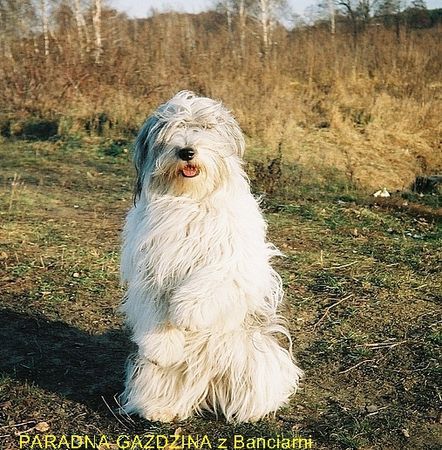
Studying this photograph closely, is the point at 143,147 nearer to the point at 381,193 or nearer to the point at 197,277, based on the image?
the point at 197,277

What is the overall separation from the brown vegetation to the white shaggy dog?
7392mm

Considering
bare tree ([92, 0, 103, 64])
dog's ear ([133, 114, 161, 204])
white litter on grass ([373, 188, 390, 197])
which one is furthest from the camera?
bare tree ([92, 0, 103, 64])

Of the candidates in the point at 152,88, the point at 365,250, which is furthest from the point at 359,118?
the point at 365,250

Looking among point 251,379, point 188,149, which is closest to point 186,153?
point 188,149

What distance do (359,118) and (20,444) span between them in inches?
451

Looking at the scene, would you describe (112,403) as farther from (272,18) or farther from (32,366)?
(272,18)

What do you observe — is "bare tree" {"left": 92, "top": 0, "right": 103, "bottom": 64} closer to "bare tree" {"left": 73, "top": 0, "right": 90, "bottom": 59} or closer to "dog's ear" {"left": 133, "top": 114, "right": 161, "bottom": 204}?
"bare tree" {"left": 73, "top": 0, "right": 90, "bottom": 59}

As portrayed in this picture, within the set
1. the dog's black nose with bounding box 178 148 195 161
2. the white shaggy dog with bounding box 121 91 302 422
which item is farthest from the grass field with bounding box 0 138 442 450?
the dog's black nose with bounding box 178 148 195 161

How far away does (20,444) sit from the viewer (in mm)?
3078

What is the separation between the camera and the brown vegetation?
12.0 m

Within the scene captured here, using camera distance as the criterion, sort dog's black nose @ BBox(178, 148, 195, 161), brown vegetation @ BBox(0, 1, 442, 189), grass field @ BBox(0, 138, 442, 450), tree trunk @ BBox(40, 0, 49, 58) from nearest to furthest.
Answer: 1. dog's black nose @ BBox(178, 148, 195, 161)
2. grass field @ BBox(0, 138, 442, 450)
3. brown vegetation @ BBox(0, 1, 442, 189)
4. tree trunk @ BBox(40, 0, 49, 58)

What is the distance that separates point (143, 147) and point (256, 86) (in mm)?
10485

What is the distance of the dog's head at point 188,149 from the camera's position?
2.95m

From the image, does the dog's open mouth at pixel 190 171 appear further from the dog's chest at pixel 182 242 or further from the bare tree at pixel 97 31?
the bare tree at pixel 97 31
